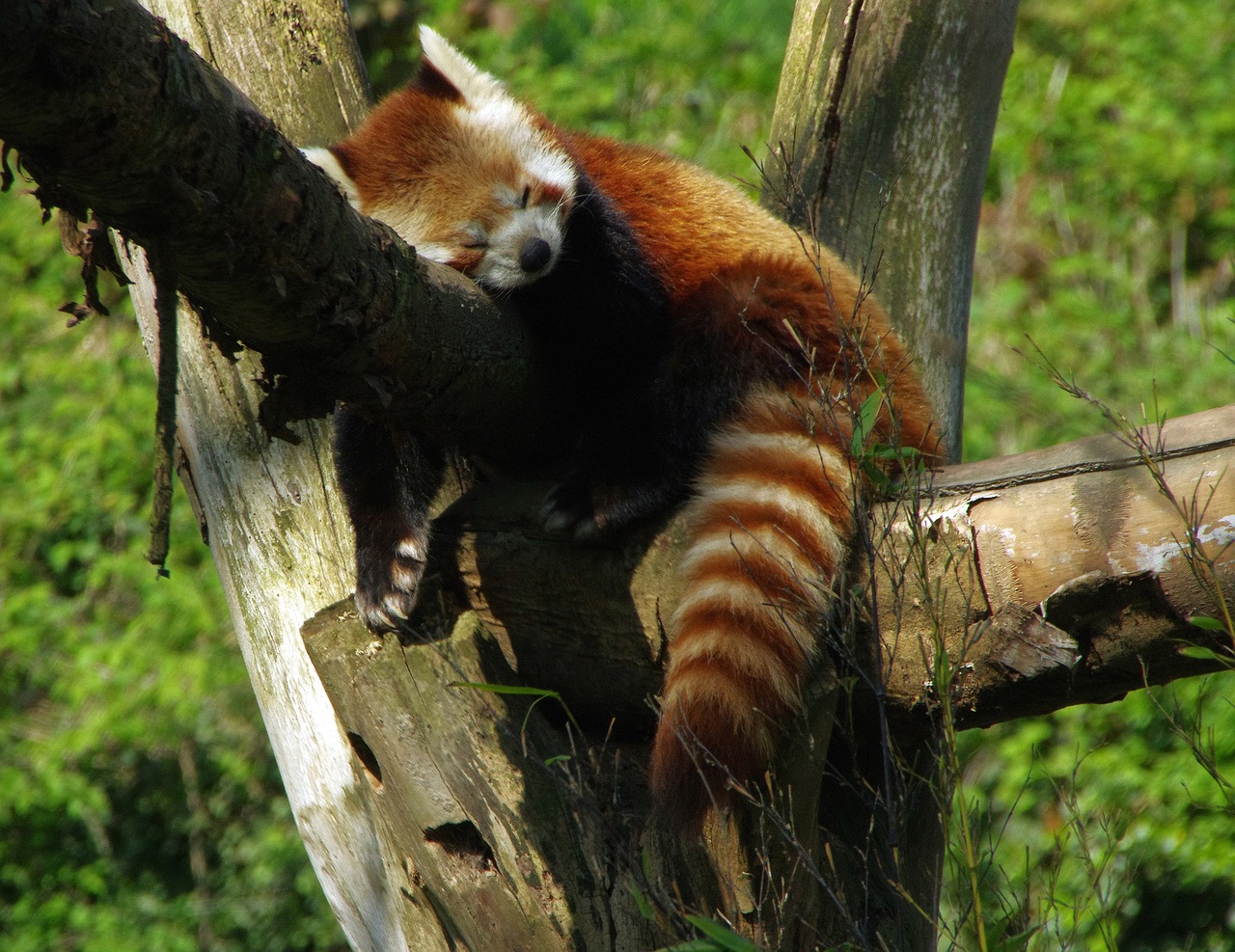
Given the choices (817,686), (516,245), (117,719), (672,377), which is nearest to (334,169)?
(516,245)

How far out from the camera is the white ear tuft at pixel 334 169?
8.52 ft

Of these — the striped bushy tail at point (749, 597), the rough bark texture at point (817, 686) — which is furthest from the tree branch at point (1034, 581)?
the striped bushy tail at point (749, 597)

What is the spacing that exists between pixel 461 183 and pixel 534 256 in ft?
1.19

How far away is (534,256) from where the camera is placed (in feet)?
8.52

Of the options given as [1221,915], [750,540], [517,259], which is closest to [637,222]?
[517,259]

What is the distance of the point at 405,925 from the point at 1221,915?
352 cm

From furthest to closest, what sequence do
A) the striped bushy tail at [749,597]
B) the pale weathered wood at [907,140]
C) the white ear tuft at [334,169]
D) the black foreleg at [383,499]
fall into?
1. the pale weathered wood at [907,140]
2. the white ear tuft at [334,169]
3. the black foreleg at [383,499]
4. the striped bushy tail at [749,597]

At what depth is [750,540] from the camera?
6.57 ft

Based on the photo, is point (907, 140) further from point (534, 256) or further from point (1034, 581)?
point (1034, 581)

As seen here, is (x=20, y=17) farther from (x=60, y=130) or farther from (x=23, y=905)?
(x=23, y=905)

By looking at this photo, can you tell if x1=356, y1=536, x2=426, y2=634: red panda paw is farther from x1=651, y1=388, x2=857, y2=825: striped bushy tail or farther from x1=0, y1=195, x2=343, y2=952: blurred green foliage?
x1=0, y1=195, x2=343, y2=952: blurred green foliage

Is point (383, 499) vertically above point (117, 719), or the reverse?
point (383, 499)

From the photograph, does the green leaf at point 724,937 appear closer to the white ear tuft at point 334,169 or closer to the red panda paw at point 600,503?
the red panda paw at point 600,503

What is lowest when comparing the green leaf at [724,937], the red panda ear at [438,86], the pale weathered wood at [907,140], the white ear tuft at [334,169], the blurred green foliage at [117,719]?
the blurred green foliage at [117,719]
